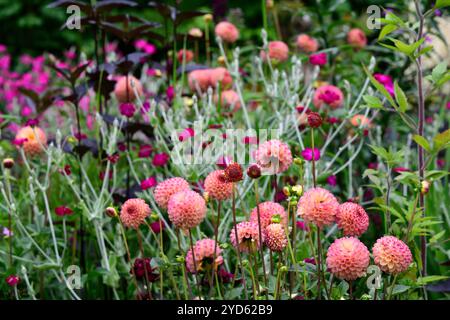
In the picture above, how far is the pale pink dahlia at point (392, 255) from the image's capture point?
1.05 m

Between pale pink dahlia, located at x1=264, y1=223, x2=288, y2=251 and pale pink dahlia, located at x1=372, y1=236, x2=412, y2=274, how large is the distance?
159 mm

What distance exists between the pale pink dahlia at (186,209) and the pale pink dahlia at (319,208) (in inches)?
7.0

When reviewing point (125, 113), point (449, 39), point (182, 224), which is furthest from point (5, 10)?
point (182, 224)

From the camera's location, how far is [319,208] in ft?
3.50

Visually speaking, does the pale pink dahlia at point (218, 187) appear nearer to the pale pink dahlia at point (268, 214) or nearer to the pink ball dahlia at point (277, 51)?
the pale pink dahlia at point (268, 214)

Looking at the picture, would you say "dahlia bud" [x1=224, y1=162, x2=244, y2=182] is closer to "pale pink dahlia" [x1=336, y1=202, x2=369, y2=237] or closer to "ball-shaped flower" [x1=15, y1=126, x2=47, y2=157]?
"pale pink dahlia" [x1=336, y1=202, x2=369, y2=237]

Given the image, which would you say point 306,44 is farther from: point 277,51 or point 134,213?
point 134,213

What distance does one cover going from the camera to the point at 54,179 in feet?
6.71

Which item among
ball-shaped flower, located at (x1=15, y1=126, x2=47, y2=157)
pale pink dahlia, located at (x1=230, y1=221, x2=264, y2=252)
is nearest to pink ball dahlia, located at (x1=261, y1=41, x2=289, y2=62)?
ball-shaped flower, located at (x1=15, y1=126, x2=47, y2=157)

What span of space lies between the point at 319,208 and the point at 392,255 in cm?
14

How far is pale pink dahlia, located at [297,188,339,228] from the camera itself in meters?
1.07

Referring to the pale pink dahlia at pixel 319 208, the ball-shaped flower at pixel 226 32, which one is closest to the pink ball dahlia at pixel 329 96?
the ball-shaped flower at pixel 226 32
